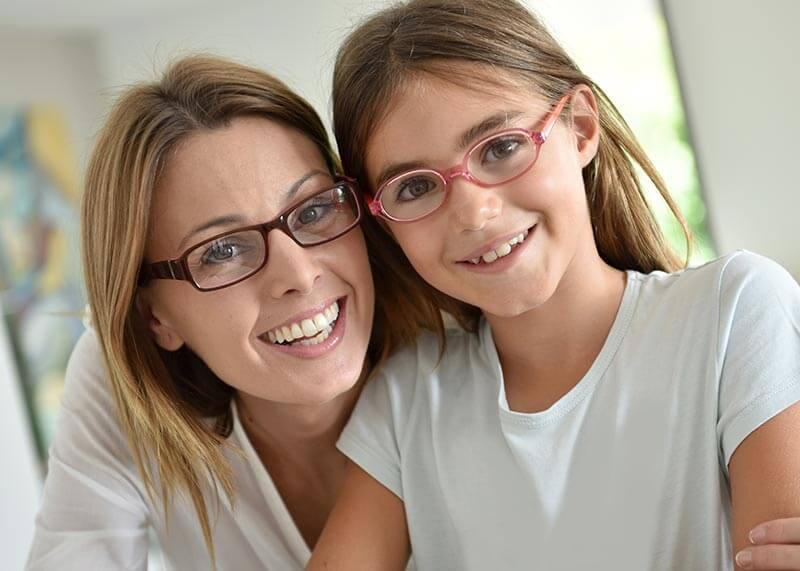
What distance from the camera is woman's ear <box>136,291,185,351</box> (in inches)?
68.0

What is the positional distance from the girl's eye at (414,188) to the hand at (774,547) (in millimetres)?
641

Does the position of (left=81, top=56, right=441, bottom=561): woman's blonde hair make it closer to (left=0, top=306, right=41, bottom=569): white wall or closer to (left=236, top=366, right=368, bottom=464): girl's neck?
(left=236, top=366, right=368, bottom=464): girl's neck

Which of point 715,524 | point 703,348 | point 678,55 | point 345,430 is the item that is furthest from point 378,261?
point 678,55

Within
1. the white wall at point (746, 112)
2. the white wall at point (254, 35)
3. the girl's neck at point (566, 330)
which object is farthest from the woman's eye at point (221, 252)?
the white wall at point (254, 35)

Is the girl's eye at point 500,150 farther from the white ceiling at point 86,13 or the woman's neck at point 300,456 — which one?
the white ceiling at point 86,13

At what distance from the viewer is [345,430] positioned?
174 centimetres

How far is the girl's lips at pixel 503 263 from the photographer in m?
1.46

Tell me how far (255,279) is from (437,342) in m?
0.36

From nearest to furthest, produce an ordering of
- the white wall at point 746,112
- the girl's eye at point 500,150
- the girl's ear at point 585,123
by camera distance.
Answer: the girl's eye at point 500,150
the girl's ear at point 585,123
the white wall at point 746,112

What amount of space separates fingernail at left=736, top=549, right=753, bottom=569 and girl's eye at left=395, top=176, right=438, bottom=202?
25.4 inches

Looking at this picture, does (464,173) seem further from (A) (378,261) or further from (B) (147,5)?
(B) (147,5)

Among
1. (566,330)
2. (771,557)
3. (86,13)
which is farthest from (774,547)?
(86,13)

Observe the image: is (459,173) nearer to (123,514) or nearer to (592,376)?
(592,376)

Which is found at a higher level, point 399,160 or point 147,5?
point 147,5
